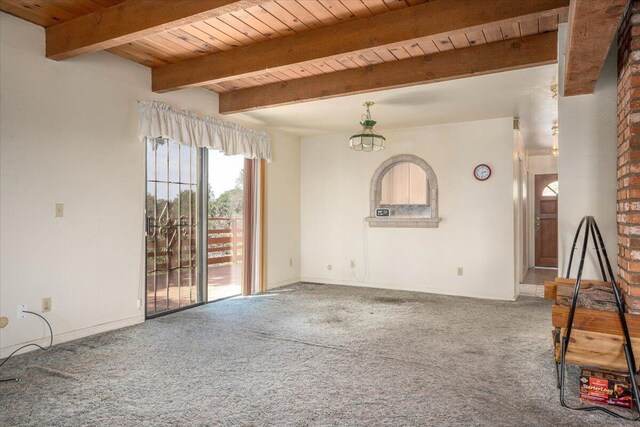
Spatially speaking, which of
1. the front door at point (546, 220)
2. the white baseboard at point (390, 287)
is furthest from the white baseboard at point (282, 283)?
the front door at point (546, 220)

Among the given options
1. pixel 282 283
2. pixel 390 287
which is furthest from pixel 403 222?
pixel 282 283

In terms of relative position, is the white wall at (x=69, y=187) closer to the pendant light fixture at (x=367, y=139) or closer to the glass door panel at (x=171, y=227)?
the glass door panel at (x=171, y=227)

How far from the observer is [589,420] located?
2.20m

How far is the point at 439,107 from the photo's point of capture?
4988mm

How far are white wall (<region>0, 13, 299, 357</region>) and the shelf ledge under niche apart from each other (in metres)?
3.33

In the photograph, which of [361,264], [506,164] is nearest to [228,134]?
[361,264]

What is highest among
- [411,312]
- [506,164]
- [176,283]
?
[506,164]

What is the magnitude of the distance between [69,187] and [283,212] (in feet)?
10.8

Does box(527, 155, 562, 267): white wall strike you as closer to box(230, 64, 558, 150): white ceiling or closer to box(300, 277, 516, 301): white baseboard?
box(230, 64, 558, 150): white ceiling

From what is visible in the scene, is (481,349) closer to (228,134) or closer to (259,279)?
(259,279)

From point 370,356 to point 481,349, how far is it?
0.93 m

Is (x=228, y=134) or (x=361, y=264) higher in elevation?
(x=228, y=134)

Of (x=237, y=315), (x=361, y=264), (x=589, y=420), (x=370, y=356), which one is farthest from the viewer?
(x=361, y=264)

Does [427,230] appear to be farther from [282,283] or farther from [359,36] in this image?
[359,36]
